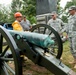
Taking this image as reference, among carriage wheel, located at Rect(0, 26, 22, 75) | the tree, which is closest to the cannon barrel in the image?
carriage wheel, located at Rect(0, 26, 22, 75)

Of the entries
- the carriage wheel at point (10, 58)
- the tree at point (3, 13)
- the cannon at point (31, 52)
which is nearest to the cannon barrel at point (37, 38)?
the cannon at point (31, 52)

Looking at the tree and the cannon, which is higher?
the cannon

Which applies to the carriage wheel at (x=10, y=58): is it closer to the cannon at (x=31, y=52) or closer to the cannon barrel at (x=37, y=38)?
the cannon at (x=31, y=52)

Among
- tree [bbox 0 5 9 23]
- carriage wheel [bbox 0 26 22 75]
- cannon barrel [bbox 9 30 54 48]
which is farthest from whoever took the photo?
tree [bbox 0 5 9 23]

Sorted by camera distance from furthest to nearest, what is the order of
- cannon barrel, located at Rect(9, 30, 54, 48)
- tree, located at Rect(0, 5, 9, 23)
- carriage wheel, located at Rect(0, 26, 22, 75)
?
1. tree, located at Rect(0, 5, 9, 23)
2. cannon barrel, located at Rect(9, 30, 54, 48)
3. carriage wheel, located at Rect(0, 26, 22, 75)

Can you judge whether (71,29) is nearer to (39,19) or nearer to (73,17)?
(73,17)

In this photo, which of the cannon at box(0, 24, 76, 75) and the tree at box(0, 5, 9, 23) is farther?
the tree at box(0, 5, 9, 23)

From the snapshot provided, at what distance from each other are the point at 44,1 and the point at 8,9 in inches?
1336

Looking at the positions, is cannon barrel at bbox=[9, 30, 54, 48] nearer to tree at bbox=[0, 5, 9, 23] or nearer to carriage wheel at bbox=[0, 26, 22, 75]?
carriage wheel at bbox=[0, 26, 22, 75]

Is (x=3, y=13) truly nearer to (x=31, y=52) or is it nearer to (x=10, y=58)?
(x=31, y=52)

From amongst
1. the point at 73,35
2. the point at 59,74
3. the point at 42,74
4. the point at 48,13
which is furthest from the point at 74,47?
the point at 48,13

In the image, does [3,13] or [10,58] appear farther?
[3,13]

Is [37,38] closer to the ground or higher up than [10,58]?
higher up

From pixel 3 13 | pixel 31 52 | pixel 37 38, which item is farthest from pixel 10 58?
pixel 3 13
